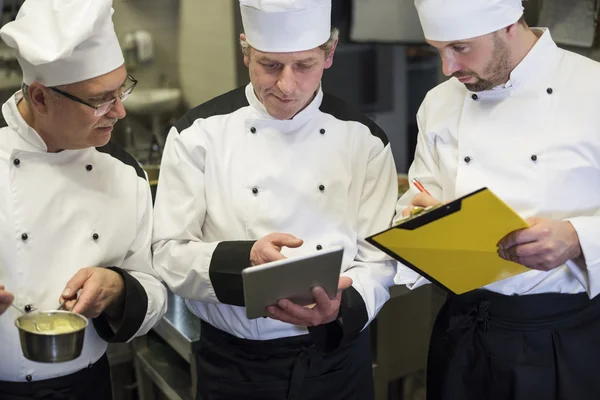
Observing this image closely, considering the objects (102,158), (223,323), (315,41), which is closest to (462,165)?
(315,41)

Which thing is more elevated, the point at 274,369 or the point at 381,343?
the point at 274,369

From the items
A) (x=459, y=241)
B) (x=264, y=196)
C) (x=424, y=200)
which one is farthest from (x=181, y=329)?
(x=459, y=241)

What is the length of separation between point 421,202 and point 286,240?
325mm

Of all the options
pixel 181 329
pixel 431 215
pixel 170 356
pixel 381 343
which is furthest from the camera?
pixel 170 356

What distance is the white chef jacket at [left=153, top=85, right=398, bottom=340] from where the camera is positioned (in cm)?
176

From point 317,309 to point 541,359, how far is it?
541 millimetres

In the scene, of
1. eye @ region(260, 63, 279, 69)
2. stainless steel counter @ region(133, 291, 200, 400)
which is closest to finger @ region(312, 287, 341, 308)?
eye @ region(260, 63, 279, 69)

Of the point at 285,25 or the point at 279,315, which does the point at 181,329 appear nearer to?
the point at 279,315

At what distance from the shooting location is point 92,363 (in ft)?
5.68

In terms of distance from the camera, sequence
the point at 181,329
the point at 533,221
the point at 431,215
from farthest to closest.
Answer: the point at 181,329
the point at 533,221
the point at 431,215

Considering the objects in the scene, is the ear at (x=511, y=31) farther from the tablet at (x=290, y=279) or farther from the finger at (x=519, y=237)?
the tablet at (x=290, y=279)

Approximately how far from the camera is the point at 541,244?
4.73 feet

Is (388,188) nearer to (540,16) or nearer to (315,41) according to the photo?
(315,41)

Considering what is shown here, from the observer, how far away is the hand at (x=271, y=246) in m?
1.60
